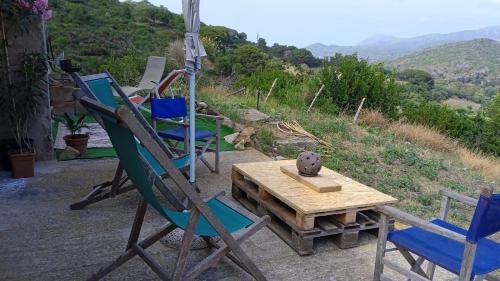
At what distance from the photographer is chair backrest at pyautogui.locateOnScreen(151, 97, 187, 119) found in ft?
14.6

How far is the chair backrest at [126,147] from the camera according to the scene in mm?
1818

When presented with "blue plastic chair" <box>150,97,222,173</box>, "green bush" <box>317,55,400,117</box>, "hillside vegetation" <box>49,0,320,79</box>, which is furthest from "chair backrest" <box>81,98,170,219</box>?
"green bush" <box>317,55,400,117</box>

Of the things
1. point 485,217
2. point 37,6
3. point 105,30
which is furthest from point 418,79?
point 485,217

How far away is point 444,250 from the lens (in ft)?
6.59

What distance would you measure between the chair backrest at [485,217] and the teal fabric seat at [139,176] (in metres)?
1.12

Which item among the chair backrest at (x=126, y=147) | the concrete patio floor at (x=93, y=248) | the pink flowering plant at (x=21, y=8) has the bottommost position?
the concrete patio floor at (x=93, y=248)

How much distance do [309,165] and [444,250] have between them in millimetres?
1371

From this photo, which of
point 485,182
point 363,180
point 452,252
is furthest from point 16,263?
point 485,182

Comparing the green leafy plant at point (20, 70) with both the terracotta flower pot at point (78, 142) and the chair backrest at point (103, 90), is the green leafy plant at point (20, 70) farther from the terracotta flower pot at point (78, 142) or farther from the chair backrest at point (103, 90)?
the chair backrest at point (103, 90)

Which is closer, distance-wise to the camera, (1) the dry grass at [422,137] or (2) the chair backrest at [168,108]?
(2) the chair backrest at [168,108]

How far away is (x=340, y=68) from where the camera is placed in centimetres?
1173

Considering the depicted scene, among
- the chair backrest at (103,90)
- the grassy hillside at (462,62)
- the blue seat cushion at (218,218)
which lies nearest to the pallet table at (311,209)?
the blue seat cushion at (218,218)

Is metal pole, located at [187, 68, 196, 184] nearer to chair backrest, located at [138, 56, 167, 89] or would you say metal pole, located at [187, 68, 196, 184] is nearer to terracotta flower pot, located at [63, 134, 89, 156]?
terracotta flower pot, located at [63, 134, 89, 156]

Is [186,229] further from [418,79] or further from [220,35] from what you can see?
[418,79]
